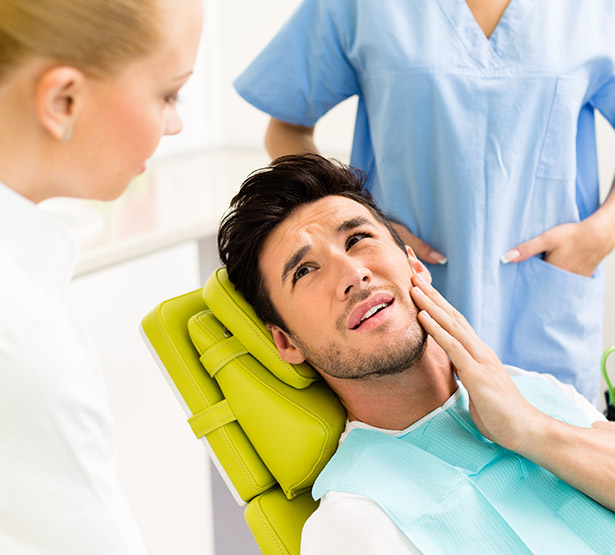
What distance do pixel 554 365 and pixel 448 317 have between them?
441 millimetres

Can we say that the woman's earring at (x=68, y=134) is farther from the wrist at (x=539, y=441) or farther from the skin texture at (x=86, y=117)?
the wrist at (x=539, y=441)

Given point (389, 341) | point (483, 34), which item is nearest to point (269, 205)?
point (389, 341)

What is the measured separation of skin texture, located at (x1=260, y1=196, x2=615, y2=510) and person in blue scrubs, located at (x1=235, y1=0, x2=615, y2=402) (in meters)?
0.14

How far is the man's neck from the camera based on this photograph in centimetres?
129

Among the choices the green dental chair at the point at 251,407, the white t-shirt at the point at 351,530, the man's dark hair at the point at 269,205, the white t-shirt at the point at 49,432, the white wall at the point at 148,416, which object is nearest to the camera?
the white t-shirt at the point at 49,432

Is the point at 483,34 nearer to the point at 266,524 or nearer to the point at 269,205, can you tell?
the point at 269,205

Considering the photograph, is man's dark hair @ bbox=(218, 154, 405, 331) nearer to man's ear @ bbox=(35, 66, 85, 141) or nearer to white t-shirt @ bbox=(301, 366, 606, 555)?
white t-shirt @ bbox=(301, 366, 606, 555)

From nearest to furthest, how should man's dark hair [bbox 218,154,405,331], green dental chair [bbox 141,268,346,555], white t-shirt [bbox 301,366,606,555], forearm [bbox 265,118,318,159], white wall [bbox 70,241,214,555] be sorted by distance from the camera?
white t-shirt [bbox 301,366,606,555]
green dental chair [bbox 141,268,346,555]
man's dark hair [bbox 218,154,405,331]
forearm [bbox 265,118,318,159]
white wall [bbox 70,241,214,555]

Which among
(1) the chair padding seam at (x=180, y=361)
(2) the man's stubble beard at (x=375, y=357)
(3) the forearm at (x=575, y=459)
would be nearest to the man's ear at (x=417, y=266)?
(2) the man's stubble beard at (x=375, y=357)

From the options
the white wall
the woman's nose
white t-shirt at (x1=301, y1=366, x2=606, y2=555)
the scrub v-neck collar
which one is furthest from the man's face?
the white wall

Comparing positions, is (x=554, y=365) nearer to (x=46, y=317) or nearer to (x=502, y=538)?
(x=502, y=538)

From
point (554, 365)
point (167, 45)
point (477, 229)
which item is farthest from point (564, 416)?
point (167, 45)

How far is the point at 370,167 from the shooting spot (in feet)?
5.22

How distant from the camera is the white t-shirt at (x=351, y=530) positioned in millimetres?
1059
